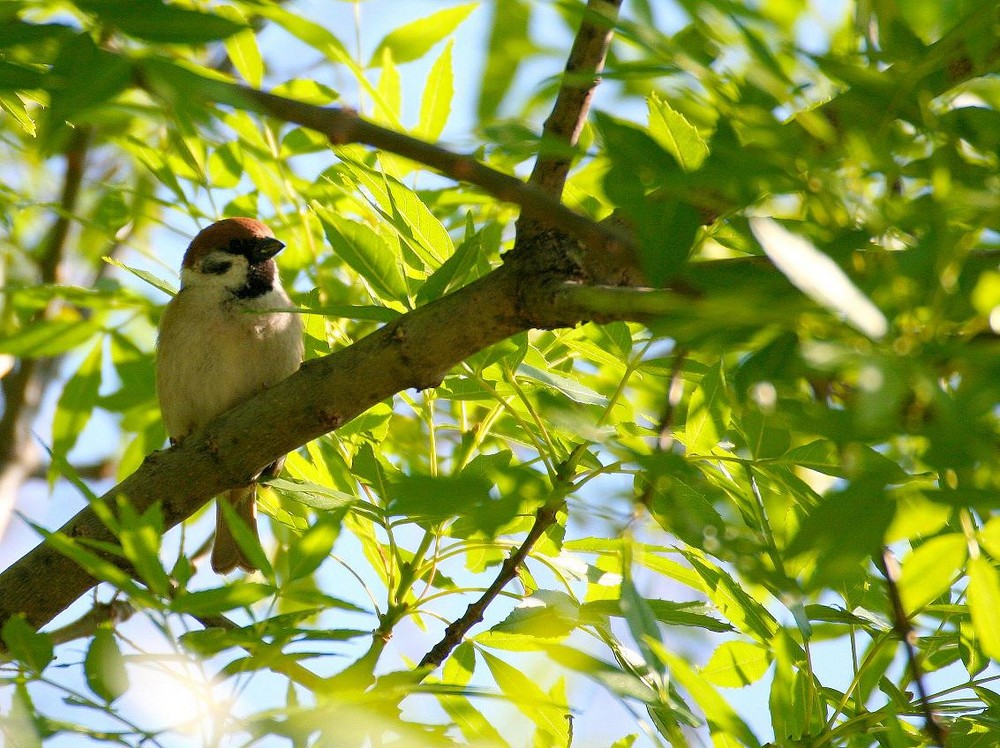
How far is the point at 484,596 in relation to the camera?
72.2 inches

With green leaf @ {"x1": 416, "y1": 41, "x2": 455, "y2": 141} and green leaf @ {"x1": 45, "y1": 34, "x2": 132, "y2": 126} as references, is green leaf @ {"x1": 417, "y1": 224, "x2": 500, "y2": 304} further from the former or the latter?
green leaf @ {"x1": 416, "y1": 41, "x2": 455, "y2": 141}

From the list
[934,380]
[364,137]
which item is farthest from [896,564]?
[364,137]

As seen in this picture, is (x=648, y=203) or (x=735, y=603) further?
(x=735, y=603)

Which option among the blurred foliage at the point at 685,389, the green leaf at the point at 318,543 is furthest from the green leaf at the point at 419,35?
the green leaf at the point at 318,543

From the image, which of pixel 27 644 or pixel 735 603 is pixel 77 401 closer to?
pixel 27 644

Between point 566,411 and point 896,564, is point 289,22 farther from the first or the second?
point 896,564

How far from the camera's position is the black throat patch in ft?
11.4

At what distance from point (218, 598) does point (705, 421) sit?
846mm

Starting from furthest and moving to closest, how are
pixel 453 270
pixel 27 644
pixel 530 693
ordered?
pixel 530 693 → pixel 453 270 → pixel 27 644

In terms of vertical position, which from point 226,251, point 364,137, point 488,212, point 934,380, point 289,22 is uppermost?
point 226,251

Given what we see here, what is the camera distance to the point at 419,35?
8.03ft

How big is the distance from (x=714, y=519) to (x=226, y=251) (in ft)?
7.99

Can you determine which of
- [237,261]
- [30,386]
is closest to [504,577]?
[237,261]

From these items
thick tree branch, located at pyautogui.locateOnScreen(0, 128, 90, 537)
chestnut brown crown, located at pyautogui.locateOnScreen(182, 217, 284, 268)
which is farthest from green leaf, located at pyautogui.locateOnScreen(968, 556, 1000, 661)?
thick tree branch, located at pyautogui.locateOnScreen(0, 128, 90, 537)
